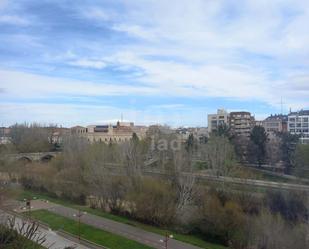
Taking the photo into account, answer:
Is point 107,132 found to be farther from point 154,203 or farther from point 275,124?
point 154,203

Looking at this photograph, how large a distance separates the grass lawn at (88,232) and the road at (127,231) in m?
0.42

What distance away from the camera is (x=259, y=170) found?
44.9m

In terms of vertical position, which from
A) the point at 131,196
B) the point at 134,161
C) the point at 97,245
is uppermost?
the point at 134,161

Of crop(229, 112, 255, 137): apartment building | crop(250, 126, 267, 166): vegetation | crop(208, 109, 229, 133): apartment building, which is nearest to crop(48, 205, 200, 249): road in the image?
crop(250, 126, 267, 166): vegetation

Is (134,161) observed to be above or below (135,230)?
above

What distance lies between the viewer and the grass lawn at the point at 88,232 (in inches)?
779

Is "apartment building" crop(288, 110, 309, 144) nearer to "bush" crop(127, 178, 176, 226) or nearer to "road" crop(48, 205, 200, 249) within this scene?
"bush" crop(127, 178, 176, 226)

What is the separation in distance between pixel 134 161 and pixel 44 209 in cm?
668

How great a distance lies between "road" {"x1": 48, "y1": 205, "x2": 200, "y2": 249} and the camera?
1966 centimetres

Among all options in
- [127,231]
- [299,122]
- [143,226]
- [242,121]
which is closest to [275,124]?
[299,122]

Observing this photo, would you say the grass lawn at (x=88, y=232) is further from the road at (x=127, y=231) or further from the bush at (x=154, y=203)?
the bush at (x=154, y=203)

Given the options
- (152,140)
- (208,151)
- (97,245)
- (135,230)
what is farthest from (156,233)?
(152,140)

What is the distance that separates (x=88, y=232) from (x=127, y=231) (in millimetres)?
1993

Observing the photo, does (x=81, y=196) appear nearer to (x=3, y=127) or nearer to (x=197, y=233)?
(x=197, y=233)
